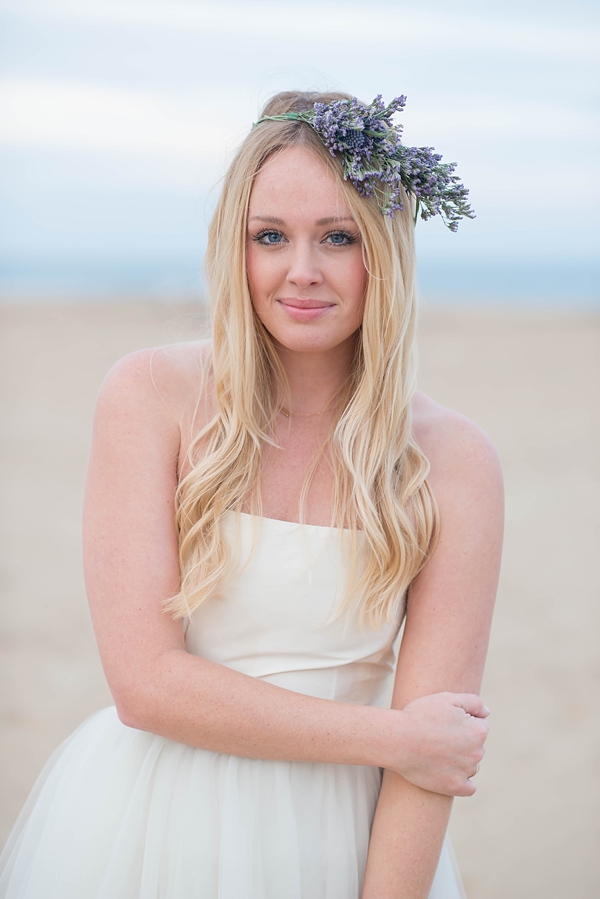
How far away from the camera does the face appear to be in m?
2.23

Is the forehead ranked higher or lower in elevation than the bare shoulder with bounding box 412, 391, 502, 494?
higher

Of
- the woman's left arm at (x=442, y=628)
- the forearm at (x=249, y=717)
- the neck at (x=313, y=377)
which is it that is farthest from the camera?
the neck at (x=313, y=377)

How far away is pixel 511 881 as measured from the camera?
425 cm

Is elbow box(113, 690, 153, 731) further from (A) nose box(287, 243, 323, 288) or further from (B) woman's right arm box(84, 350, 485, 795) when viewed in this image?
(A) nose box(287, 243, 323, 288)

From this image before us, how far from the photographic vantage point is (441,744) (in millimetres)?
2141

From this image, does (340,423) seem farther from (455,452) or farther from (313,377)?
(455,452)

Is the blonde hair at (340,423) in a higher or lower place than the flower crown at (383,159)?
lower

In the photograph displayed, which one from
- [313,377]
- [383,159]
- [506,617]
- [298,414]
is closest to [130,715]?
[298,414]

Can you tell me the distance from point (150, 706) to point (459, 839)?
302cm

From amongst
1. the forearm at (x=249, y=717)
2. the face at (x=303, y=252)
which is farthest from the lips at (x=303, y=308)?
the forearm at (x=249, y=717)

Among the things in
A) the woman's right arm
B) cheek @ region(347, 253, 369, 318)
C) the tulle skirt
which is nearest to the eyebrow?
cheek @ region(347, 253, 369, 318)

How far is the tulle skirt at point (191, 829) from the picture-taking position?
2172 mm

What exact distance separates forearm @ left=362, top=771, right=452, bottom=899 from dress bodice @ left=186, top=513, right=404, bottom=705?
1.04 feet

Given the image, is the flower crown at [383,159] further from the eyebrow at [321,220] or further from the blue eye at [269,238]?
the blue eye at [269,238]
